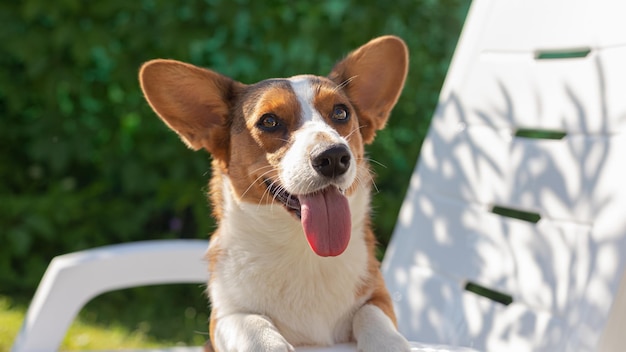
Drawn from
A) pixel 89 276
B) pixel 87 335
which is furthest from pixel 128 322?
pixel 89 276

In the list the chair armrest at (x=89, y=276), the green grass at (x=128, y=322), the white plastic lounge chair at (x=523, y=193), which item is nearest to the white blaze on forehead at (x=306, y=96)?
the white plastic lounge chair at (x=523, y=193)

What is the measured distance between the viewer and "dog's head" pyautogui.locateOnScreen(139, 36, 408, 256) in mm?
1798

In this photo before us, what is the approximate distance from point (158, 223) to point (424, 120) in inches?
62.1

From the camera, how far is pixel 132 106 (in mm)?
4281

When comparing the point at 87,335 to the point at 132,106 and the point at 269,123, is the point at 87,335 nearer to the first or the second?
the point at 132,106

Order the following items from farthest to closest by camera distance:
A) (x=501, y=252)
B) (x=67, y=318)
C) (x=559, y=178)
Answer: (x=67, y=318), (x=501, y=252), (x=559, y=178)

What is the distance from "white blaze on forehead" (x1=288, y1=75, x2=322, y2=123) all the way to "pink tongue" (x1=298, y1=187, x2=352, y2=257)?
217 mm

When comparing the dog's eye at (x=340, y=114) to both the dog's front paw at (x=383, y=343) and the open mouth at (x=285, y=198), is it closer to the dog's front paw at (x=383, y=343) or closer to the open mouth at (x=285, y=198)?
the open mouth at (x=285, y=198)

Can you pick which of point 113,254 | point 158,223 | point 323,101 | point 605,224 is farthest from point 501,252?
point 158,223

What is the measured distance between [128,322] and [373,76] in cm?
254

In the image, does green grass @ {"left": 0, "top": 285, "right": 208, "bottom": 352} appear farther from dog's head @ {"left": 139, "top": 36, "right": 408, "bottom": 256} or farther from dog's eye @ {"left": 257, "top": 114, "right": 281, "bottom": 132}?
dog's eye @ {"left": 257, "top": 114, "right": 281, "bottom": 132}

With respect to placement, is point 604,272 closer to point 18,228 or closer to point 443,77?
point 443,77

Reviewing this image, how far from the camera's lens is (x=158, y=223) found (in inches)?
183

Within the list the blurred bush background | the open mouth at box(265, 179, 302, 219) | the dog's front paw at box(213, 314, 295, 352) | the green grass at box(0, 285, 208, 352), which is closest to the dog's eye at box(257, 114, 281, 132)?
the open mouth at box(265, 179, 302, 219)
